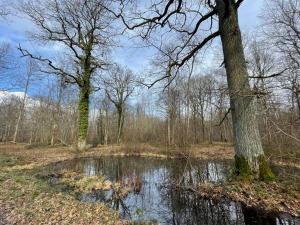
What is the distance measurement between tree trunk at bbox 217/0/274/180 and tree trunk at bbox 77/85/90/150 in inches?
605

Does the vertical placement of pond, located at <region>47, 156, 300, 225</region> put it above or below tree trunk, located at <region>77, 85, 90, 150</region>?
below

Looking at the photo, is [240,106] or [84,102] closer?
[240,106]

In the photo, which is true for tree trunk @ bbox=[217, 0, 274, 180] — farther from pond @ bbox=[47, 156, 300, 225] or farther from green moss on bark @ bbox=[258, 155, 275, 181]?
pond @ bbox=[47, 156, 300, 225]

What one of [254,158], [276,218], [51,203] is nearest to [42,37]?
[51,203]

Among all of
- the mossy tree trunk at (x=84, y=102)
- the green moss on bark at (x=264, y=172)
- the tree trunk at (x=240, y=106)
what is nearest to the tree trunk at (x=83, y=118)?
the mossy tree trunk at (x=84, y=102)

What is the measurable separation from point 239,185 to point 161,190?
2946 millimetres

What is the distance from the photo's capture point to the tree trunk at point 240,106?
257 inches

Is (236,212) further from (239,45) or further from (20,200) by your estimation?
(20,200)

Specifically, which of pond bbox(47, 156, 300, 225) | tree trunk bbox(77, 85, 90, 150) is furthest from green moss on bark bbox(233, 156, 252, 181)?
tree trunk bbox(77, 85, 90, 150)

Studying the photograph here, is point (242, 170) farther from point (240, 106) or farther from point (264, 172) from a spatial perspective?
point (240, 106)

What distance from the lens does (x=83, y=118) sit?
20266mm

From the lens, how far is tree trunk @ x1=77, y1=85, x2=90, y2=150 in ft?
65.5

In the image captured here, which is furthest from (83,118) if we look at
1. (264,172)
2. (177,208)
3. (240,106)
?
(264,172)

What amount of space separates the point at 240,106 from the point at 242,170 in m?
1.85
